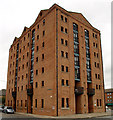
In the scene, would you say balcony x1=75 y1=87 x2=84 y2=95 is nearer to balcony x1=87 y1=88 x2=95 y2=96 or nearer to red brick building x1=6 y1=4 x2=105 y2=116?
red brick building x1=6 y1=4 x2=105 y2=116

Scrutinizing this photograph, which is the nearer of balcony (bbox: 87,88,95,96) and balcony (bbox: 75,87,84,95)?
balcony (bbox: 75,87,84,95)

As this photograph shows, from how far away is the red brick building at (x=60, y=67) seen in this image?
3193 centimetres

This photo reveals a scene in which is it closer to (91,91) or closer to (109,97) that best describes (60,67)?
(91,91)

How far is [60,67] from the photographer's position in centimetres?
3231

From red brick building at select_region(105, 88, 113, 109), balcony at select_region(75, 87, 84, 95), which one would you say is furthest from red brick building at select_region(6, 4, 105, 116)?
red brick building at select_region(105, 88, 113, 109)

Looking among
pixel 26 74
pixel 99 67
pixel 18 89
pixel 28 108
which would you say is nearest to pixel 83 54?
pixel 99 67

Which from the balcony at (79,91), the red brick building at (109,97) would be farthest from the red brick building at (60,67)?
the red brick building at (109,97)

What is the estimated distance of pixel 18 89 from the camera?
47188 mm

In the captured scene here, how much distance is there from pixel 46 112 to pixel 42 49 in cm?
1492

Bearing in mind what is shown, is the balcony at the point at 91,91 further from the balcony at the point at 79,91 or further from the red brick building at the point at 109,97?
the red brick building at the point at 109,97

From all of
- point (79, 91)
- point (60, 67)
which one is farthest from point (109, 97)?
point (60, 67)

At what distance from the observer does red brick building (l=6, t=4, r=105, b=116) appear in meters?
31.9

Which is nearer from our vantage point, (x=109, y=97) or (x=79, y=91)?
(x=79, y=91)

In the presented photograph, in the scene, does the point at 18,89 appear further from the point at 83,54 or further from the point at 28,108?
the point at 83,54
